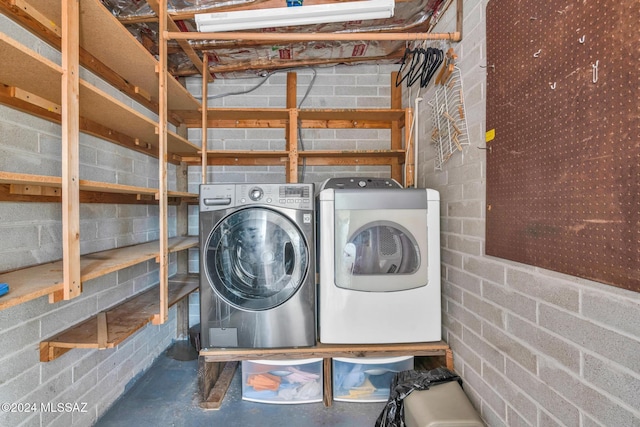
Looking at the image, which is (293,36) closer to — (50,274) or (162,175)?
(162,175)

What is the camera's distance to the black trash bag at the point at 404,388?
1.48 metres

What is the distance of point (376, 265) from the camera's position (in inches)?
67.7

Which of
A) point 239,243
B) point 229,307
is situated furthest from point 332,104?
point 229,307

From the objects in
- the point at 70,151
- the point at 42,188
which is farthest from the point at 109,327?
the point at 70,151

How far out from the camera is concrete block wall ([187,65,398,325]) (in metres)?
2.76

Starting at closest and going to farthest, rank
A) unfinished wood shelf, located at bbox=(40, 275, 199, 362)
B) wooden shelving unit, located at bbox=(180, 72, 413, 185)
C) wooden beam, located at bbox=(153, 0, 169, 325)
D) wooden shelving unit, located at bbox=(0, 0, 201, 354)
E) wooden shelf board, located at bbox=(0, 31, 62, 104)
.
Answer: wooden shelf board, located at bbox=(0, 31, 62, 104) → wooden shelving unit, located at bbox=(0, 0, 201, 354) → unfinished wood shelf, located at bbox=(40, 275, 199, 362) → wooden beam, located at bbox=(153, 0, 169, 325) → wooden shelving unit, located at bbox=(180, 72, 413, 185)

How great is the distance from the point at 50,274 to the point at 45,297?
294 millimetres

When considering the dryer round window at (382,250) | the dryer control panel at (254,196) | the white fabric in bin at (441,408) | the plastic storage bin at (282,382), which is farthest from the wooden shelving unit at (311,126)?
the white fabric in bin at (441,408)

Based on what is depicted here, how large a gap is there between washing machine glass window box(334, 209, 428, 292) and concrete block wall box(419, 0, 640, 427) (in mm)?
213

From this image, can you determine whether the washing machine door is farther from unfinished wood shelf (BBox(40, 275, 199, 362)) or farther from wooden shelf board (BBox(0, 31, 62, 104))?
wooden shelf board (BBox(0, 31, 62, 104))

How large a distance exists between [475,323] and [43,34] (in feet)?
7.99

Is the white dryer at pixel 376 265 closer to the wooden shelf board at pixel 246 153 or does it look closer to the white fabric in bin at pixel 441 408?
the white fabric in bin at pixel 441 408

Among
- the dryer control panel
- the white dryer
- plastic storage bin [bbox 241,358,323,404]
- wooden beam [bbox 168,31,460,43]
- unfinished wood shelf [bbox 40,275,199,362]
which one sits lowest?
plastic storage bin [bbox 241,358,323,404]

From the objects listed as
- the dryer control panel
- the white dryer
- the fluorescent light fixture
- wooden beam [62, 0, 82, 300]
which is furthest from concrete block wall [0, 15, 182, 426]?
the white dryer
